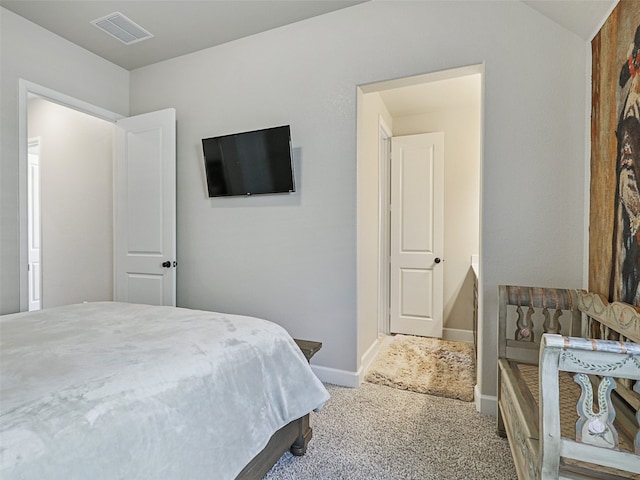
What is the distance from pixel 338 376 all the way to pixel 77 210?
11.2 ft

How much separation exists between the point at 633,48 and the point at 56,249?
5.05 meters

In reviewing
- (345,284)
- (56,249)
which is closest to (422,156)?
(345,284)

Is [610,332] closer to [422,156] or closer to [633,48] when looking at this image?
[633,48]

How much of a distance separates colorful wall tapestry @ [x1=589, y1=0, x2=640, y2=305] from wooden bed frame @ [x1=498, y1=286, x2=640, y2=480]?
16 cm

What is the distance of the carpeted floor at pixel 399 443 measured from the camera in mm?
1576

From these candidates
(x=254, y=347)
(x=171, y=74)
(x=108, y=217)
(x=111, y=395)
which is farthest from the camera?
(x=108, y=217)

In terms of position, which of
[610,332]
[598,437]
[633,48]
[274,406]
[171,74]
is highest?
[171,74]

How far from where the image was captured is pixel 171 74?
3203mm

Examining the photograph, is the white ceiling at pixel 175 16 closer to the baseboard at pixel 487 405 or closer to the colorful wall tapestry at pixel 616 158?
the colorful wall tapestry at pixel 616 158

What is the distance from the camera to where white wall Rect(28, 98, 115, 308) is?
3.65 metres

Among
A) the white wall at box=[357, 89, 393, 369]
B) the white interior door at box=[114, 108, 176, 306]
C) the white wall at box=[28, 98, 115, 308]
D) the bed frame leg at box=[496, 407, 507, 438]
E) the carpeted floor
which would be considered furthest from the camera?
the white wall at box=[28, 98, 115, 308]

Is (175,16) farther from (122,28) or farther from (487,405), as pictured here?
(487,405)

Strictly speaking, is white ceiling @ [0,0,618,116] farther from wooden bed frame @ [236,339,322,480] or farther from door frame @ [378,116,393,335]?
wooden bed frame @ [236,339,322,480]

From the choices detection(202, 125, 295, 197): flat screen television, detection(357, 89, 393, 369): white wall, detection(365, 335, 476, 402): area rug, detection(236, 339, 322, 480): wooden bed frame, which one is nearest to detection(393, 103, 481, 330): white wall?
detection(365, 335, 476, 402): area rug
